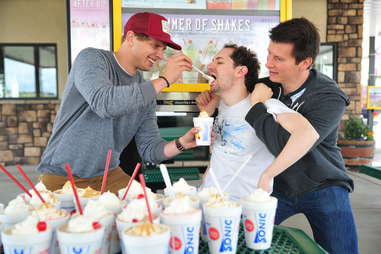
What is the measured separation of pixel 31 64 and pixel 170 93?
15.9ft

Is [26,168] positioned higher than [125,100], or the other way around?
[125,100]

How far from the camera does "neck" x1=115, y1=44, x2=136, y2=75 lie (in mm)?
→ 2033

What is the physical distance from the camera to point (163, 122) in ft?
11.3

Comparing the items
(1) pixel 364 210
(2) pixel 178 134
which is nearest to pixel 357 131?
(1) pixel 364 210

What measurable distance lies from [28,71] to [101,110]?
610 cm

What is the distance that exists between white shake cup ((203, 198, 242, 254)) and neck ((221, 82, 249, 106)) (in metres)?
1.12

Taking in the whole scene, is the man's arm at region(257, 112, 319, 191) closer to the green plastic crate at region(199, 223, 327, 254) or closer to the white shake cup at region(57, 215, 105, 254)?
the green plastic crate at region(199, 223, 327, 254)

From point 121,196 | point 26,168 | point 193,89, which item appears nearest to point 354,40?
point 193,89

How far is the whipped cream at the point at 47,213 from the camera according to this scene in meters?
1.03

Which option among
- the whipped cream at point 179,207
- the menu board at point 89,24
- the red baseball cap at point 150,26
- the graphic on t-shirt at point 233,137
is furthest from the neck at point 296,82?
the menu board at point 89,24

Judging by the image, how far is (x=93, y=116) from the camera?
1.88 meters

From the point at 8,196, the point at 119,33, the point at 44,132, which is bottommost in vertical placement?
the point at 8,196

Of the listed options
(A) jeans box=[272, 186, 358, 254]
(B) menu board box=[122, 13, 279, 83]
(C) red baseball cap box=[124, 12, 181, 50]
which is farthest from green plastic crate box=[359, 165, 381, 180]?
(C) red baseball cap box=[124, 12, 181, 50]

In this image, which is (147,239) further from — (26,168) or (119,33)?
(26,168)
